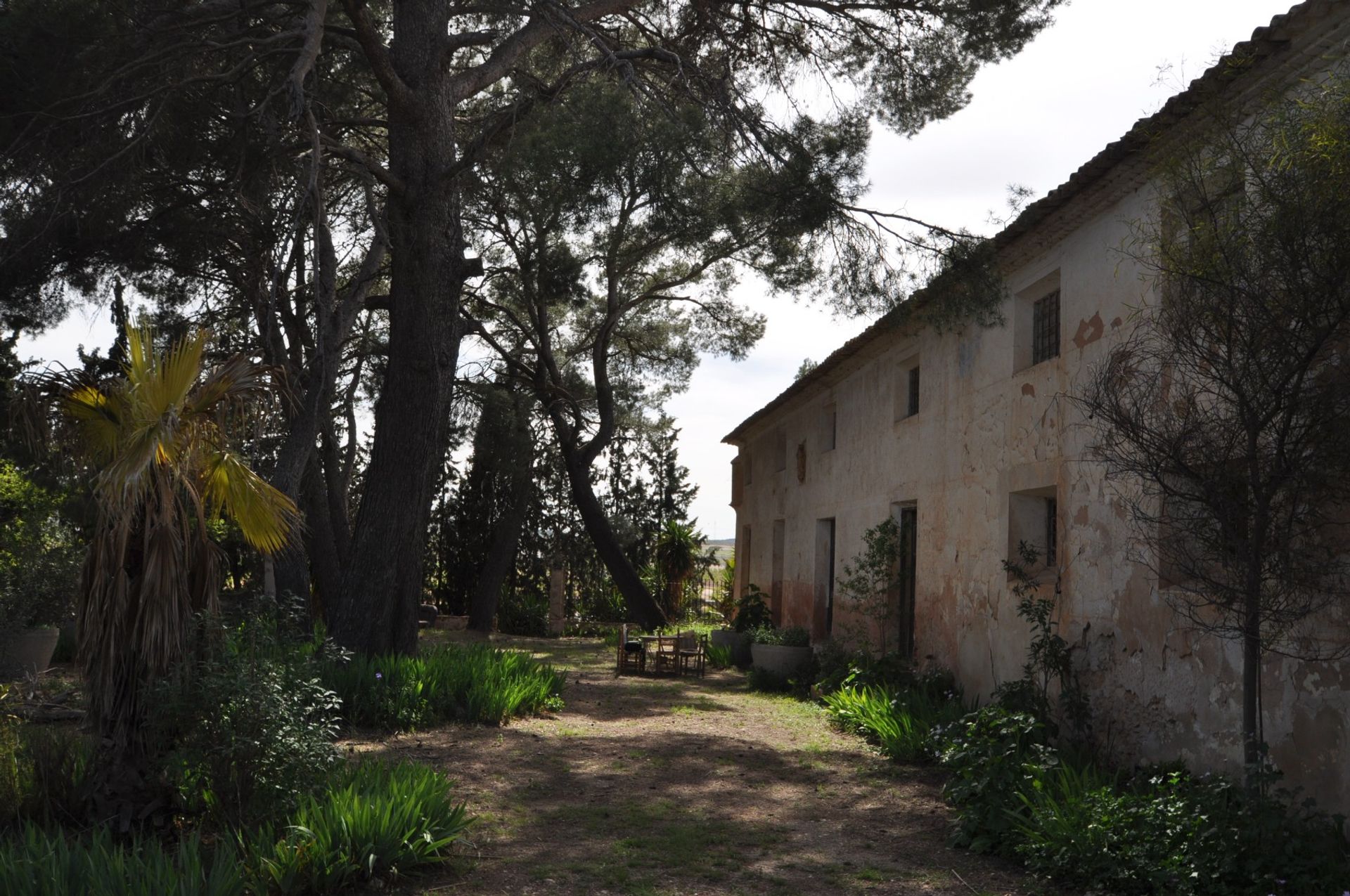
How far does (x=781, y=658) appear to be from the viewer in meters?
15.4

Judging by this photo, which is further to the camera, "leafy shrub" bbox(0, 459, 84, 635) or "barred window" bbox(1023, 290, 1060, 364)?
"leafy shrub" bbox(0, 459, 84, 635)

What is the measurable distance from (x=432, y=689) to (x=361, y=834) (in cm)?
489

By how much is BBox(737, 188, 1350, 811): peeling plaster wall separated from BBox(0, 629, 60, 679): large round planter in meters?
9.62

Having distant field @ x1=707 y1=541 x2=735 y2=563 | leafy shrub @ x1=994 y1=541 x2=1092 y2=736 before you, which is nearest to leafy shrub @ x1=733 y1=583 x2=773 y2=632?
distant field @ x1=707 y1=541 x2=735 y2=563

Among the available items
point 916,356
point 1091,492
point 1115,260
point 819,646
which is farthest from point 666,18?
point 819,646

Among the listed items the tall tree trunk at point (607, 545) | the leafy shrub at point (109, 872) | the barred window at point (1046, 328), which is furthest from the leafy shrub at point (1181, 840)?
the tall tree trunk at point (607, 545)

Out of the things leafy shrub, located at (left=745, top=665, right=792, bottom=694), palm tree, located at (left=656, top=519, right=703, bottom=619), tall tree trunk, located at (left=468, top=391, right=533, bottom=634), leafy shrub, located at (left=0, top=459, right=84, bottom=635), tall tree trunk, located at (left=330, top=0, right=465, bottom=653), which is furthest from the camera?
palm tree, located at (left=656, top=519, right=703, bottom=619)

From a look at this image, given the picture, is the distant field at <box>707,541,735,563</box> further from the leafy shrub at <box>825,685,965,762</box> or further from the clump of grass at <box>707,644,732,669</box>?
the leafy shrub at <box>825,685,965,762</box>

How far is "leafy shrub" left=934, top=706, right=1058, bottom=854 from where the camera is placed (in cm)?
668

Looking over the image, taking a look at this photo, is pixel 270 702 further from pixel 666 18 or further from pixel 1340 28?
pixel 666 18

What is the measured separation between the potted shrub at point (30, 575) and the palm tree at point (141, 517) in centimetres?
694

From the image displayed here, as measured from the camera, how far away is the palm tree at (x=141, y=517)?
5824 millimetres

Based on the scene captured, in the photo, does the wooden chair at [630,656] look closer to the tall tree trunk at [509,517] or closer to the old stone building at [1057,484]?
the old stone building at [1057,484]

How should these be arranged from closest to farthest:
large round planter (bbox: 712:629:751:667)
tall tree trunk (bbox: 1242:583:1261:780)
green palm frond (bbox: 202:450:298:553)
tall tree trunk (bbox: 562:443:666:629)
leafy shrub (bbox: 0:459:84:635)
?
tall tree trunk (bbox: 1242:583:1261:780) → green palm frond (bbox: 202:450:298:553) → leafy shrub (bbox: 0:459:84:635) → large round planter (bbox: 712:629:751:667) → tall tree trunk (bbox: 562:443:666:629)
